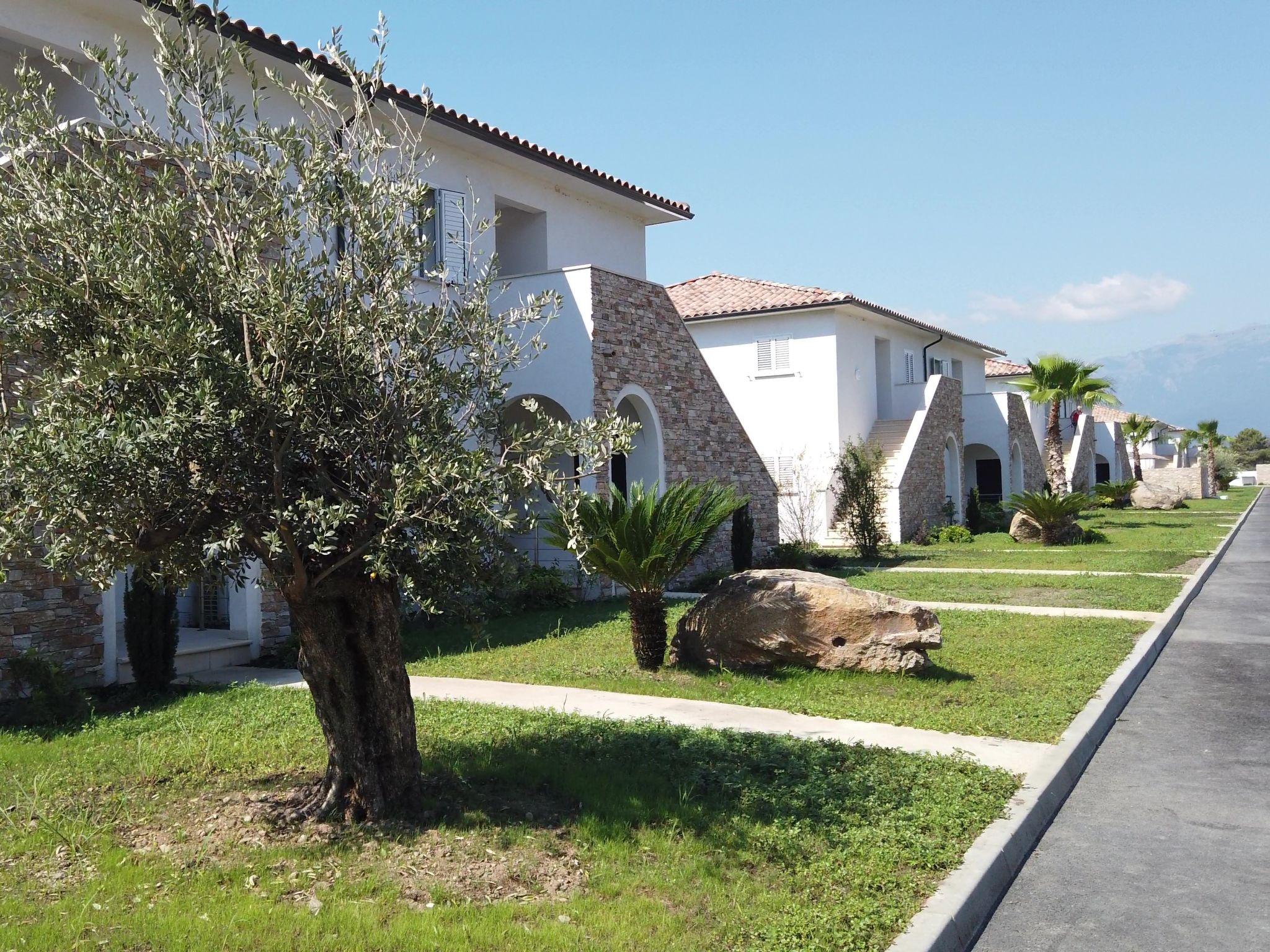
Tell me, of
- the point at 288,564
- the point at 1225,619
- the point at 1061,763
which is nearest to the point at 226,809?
the point at 288,564

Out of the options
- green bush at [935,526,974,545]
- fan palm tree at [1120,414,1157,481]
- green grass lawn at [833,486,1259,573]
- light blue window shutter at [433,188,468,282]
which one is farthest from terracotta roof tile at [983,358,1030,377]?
light blue window shutter at [433,188,468,282]

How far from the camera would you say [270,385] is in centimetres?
507

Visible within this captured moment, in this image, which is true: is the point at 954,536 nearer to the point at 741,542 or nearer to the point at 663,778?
the point at 741,542

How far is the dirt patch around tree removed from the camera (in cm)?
490

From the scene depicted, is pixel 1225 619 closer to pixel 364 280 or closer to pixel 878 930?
pixel 878 930

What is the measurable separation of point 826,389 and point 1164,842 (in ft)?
72.2

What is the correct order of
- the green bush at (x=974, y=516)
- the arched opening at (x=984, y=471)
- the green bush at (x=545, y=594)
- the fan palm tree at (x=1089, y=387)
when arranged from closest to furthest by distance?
the green bush at (x=545, y=594) < the green bush at (x=974, y=516) < the fan palm tree at (x=1089, y=387) < the arched opening at (x=984, y=471)

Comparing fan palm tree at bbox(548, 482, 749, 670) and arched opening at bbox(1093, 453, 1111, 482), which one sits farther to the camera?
arched opening at bbox(1093, 453, 1111, 482)

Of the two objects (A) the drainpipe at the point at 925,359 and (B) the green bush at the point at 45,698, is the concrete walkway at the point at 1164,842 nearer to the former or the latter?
(B) the green bush at the point at 45,698

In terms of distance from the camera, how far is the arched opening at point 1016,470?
3544 cm

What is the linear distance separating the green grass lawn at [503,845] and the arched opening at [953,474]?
25.3 m

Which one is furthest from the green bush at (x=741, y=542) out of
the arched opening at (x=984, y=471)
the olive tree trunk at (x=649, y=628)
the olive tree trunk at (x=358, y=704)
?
the arched opening at (x=984, y=471)

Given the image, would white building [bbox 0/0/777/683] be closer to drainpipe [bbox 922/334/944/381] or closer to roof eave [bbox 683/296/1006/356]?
roof eave [bbox 683/296/1006/356]

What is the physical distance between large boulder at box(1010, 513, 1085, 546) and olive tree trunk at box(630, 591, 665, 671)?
61.4 ft
